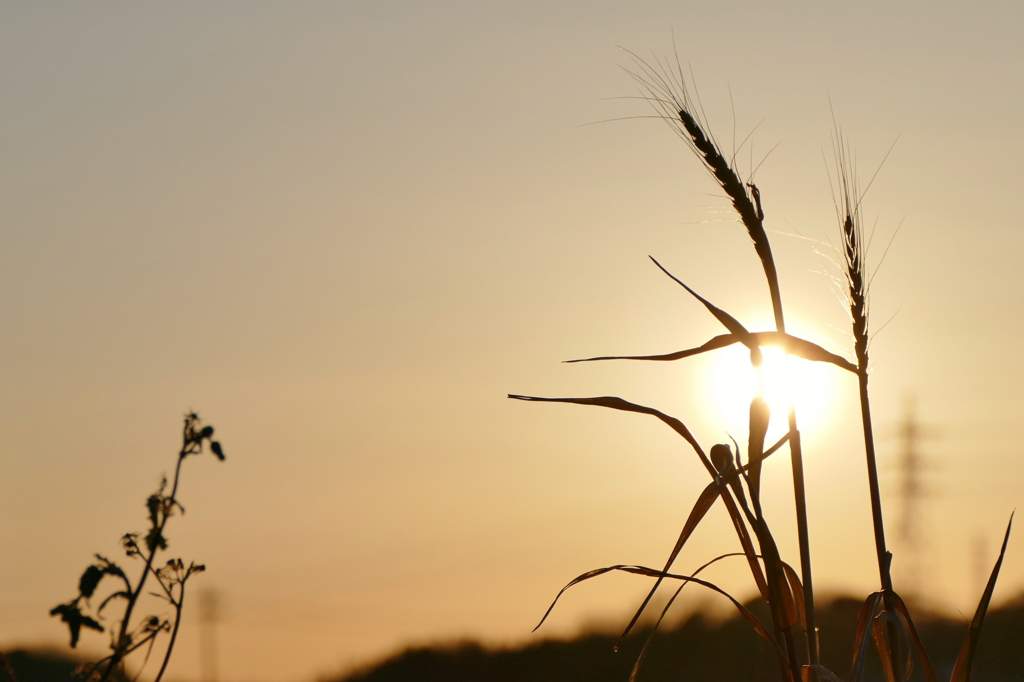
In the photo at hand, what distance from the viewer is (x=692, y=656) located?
346 inches

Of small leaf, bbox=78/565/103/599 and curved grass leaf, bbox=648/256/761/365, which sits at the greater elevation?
curved grass leaf, bbox=648/256/761/365

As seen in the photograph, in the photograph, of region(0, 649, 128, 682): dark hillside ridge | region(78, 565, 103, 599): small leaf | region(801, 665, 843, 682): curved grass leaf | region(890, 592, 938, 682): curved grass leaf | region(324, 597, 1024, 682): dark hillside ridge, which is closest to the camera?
region(801, 665, 843, 682): curved grass leaf

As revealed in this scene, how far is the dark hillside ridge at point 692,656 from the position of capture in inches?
292

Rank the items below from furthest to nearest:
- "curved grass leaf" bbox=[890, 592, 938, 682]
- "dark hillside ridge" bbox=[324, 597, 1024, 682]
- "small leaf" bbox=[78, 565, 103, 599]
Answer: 1. "dark hillside ridge" bbox=[324, 597, 1024, 682]
2. "small leaf" bbox=[78, 565, 103, 599]
3. "curved grass leaf" bbox=[890, 592, 938, 682]

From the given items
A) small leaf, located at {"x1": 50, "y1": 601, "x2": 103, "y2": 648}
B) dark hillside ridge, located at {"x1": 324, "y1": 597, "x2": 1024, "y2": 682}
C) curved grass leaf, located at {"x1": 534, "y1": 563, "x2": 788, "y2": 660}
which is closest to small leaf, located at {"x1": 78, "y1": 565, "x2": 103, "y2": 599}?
small leaf, located at {"x1": 50, "y1": 601, "x2": 103, "y2": 648}

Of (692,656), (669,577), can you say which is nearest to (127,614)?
(669,577)

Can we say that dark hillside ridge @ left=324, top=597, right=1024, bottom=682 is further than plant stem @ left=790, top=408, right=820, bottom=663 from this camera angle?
Yes

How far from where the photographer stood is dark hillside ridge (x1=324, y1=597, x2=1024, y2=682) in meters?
7.41

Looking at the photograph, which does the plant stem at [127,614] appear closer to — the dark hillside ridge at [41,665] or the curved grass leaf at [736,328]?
the dark hillside ridge at [41,665]

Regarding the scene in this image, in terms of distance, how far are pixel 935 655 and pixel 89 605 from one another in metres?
7.47

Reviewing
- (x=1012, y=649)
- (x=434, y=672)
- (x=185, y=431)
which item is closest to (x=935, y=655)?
(x=1012, y=649)

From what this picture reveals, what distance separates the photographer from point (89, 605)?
220 centimetres

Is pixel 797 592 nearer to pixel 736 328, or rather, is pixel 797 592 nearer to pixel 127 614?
pixel 736 328

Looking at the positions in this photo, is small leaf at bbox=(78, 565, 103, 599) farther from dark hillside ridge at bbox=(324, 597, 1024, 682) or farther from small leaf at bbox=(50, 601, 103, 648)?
dark hillside ridge at bbox=(324, 597, 1024, 682)
